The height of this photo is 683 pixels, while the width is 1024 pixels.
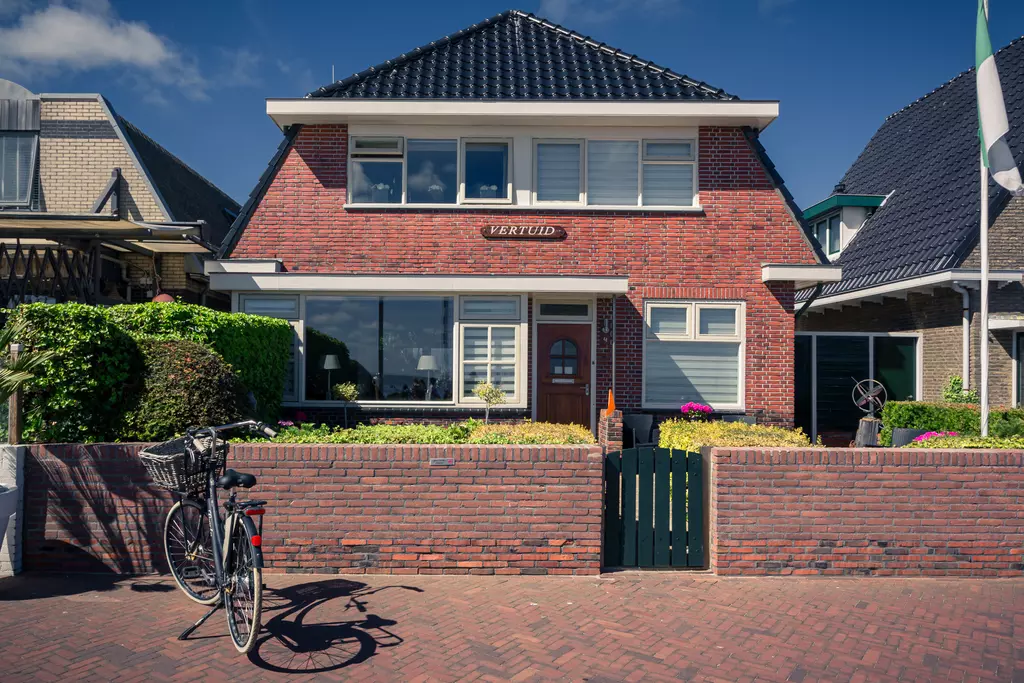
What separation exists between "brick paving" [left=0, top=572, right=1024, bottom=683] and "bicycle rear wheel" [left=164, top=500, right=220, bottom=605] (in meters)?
0.15

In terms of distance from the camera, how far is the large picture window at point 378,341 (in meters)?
11.5

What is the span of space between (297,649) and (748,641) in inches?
120

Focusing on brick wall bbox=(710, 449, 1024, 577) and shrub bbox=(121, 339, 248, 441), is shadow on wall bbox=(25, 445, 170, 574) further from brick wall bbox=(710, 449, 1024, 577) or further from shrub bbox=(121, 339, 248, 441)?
brick wall bbox=(710, 449, 1024, 577)

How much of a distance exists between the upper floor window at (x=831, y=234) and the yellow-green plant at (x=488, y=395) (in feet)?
35.6

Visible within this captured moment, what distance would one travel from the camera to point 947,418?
36.9ft

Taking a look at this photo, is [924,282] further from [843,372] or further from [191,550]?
[191,550]

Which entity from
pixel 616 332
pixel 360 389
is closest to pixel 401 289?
pixel 360 389

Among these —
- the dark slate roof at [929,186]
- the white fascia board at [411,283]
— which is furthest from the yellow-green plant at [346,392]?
the dark slate roof at [929,186]

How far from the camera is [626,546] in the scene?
20.8ft

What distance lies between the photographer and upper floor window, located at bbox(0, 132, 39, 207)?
1503cm

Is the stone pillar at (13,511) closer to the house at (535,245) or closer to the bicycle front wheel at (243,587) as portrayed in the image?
the bicycle front wheel at (243,587)

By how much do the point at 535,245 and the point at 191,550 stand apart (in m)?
7.71

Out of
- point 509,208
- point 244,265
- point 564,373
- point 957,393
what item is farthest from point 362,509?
point 957,393

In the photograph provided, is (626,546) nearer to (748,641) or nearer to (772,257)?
(748,641)
